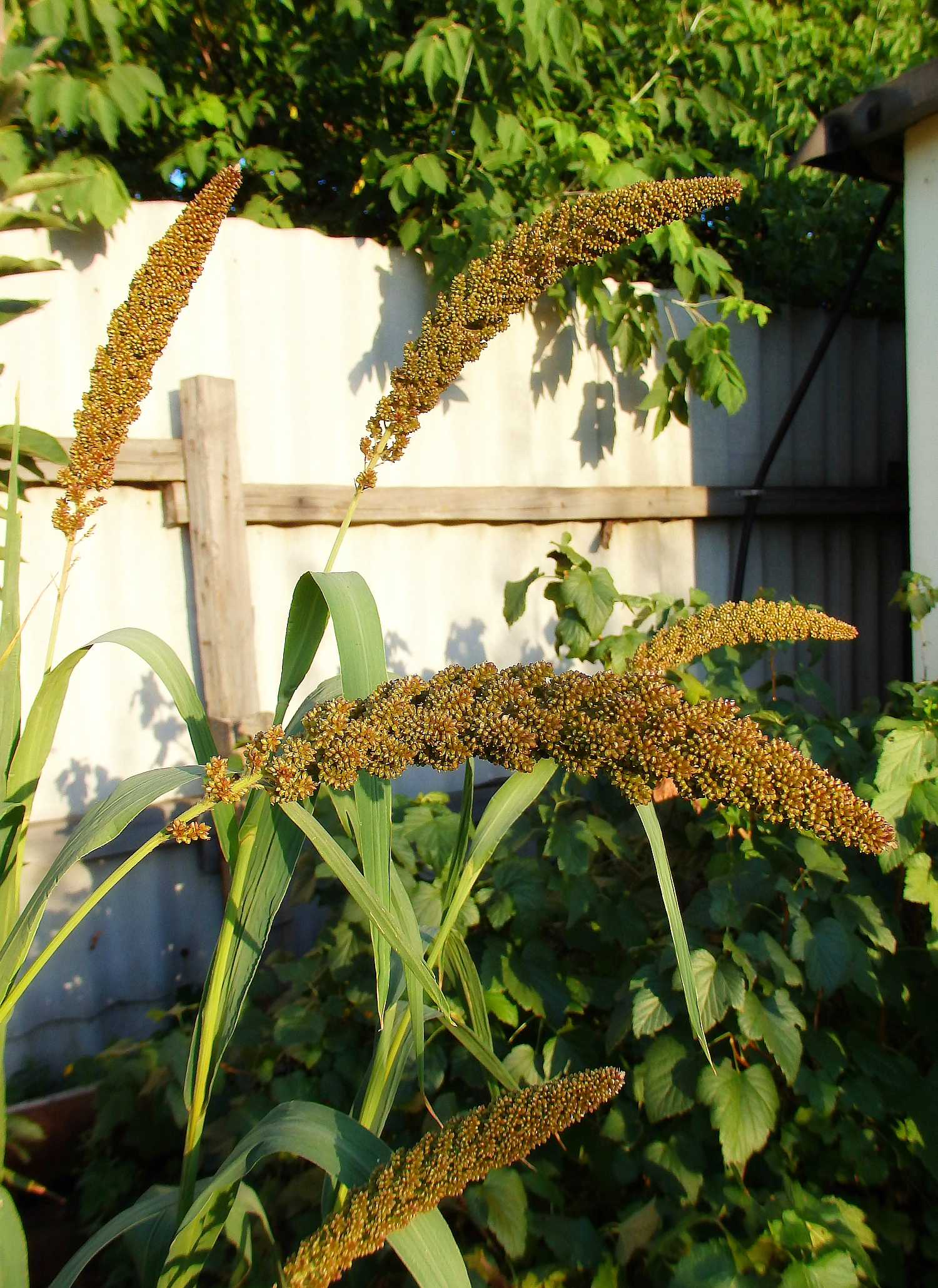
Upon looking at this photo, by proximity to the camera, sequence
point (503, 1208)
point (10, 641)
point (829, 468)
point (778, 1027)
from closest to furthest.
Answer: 1. point (10, 641)
2. point (503, 1208)
3. point (778, 1027)
4. point (829, 468)

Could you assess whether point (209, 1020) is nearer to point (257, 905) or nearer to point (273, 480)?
point (257, 905)

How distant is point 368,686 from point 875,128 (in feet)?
9.86

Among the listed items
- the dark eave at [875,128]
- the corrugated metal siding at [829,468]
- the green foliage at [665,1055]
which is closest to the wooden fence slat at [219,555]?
the green foliage at [665,1055]

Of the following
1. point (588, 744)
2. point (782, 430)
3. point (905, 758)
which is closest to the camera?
point (588, 744)

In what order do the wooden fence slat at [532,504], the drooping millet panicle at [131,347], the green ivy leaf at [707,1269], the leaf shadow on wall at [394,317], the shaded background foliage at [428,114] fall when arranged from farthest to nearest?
1. the leaf shadow on wall at [394,317]
2. the wooden fence slat at [532,504]
3. the shaded background foliage at [428,114]
4. the green ivy leaf at [707,1269]
5. the drooping millet panicle at [131,347]

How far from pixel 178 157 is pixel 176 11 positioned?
1.68ft

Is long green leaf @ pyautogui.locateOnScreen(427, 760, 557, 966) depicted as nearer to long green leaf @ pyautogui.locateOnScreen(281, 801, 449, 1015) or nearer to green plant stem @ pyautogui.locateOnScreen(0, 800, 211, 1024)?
long green leaf @ pyautogui.locateOnScreen(281, 801, 449, 1015)

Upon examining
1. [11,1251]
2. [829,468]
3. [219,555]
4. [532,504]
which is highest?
[829,468]

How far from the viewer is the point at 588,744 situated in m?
0.57

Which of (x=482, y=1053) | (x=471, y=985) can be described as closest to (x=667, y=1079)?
(x=471, y=985)

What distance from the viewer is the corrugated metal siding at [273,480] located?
2.25m

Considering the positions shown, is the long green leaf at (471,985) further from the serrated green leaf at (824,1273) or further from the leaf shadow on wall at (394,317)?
the leaf shadow on wall at (394,317)

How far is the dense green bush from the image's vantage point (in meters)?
1.36

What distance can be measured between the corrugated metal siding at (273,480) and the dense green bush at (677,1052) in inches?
20.3
